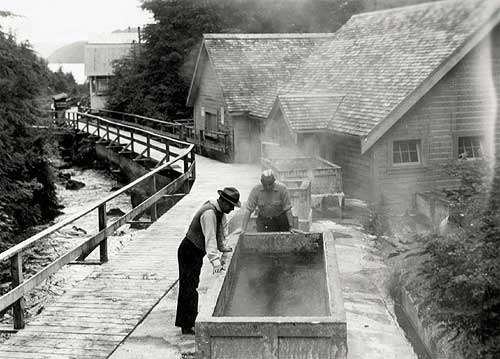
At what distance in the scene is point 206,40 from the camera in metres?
29.6

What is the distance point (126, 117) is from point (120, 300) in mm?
38399

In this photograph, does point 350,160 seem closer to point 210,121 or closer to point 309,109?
point 309,109

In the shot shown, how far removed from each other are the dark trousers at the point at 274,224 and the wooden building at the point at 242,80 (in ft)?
52.0

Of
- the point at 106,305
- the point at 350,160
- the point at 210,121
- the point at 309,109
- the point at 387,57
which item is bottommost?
the point at 106,305

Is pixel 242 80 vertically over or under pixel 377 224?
over

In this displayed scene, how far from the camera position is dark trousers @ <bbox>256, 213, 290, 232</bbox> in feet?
33.3

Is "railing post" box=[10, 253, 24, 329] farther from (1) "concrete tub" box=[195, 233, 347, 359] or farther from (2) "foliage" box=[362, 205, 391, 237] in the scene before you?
(2) "foliage" box=[362, 205, 391, 237]

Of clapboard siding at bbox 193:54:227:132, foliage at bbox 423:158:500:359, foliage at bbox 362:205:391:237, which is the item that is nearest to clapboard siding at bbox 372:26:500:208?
foliage at bbox 362:205:391:237

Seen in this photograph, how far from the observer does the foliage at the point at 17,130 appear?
19.0m

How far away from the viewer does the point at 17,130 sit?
2091cm

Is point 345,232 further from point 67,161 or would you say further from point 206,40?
point 67,161

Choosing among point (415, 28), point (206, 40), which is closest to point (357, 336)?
point (415, 28)

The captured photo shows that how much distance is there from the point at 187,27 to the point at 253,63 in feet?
47.1

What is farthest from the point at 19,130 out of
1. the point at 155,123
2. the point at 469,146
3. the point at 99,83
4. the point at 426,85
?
the point at 99,83
